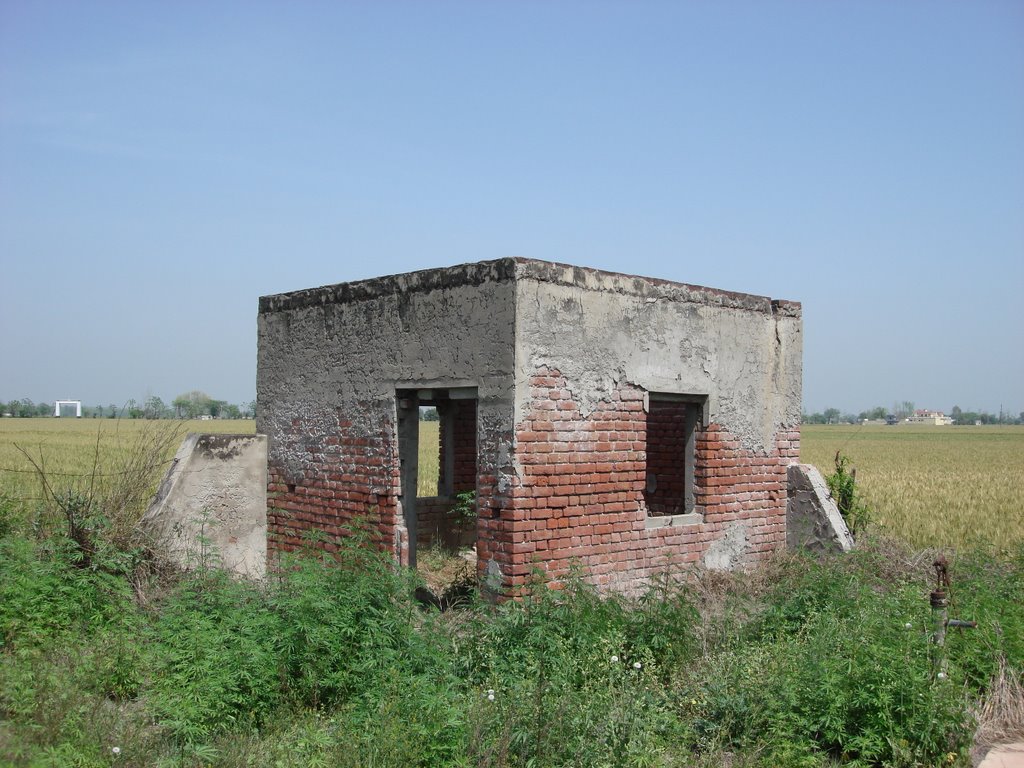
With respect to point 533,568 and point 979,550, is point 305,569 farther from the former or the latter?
point 979,550

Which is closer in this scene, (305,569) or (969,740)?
(969,740)

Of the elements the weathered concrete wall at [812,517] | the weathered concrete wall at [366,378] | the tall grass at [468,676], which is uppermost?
the weathered concrete wall at [366,378]

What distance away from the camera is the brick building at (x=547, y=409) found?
686cm

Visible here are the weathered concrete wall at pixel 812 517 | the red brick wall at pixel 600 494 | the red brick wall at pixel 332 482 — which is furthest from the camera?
the weathered concrete wall at pixel 812 517

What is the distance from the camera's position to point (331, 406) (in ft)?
28.0

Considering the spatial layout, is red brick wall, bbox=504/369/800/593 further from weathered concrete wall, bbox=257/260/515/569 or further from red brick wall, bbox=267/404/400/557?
red brick wall, bbox=267/404/400/557

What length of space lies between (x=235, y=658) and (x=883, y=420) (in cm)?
14544

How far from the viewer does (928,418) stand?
433 feet

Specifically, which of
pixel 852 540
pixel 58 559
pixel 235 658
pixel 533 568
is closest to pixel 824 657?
pixel 533 568

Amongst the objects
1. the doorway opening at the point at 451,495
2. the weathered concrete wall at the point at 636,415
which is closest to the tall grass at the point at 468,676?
the weathered concrete wall at the point at 636,415

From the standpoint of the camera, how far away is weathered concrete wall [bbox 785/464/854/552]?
9164mm

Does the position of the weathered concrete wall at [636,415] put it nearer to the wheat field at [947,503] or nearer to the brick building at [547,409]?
the brick building at [547,409]

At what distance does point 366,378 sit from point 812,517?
4.90 metres

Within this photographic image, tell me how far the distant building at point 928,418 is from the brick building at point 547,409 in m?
127
